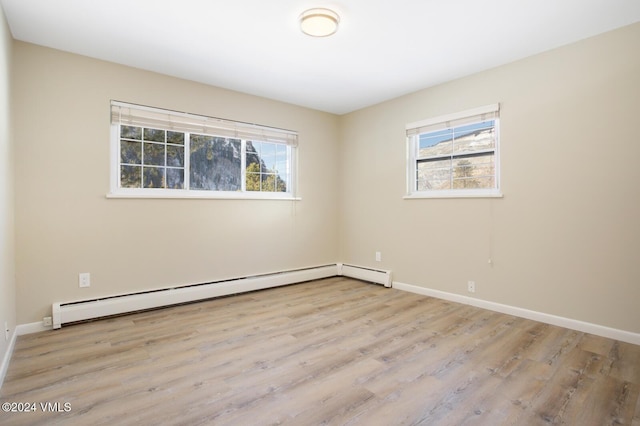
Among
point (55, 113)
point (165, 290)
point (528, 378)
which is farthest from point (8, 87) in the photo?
point (528, 378)

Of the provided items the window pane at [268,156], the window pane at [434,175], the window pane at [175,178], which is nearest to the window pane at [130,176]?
the window pane at [175,178]

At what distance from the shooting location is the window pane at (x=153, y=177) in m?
3.52

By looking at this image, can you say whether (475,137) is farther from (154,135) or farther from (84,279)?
(84,279)

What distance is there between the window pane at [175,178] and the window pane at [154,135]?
0.35m

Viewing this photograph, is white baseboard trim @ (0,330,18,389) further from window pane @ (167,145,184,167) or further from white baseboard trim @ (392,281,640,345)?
white baseboard trim @ (392,281,640,345)

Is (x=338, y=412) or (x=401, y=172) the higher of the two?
(x=401, y=172)

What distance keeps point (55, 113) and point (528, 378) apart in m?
4.28

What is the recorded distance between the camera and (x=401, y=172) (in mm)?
4324

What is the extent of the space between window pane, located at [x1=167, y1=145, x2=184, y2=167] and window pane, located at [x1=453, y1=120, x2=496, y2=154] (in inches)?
123

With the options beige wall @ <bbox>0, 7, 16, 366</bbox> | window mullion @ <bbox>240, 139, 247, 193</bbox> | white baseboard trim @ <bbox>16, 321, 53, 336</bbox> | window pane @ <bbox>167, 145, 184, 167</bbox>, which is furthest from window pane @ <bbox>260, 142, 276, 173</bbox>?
white baseboard trim @ <bbox>16, 321, 53, 336</bbox>

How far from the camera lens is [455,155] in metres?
3.81

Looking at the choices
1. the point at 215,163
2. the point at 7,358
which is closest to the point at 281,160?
the point at 215,163

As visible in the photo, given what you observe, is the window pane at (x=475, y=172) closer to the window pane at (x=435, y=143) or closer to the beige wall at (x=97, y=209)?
the window pane at (x=435, y=143)

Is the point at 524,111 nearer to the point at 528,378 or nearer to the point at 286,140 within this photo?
the point at 528,378
